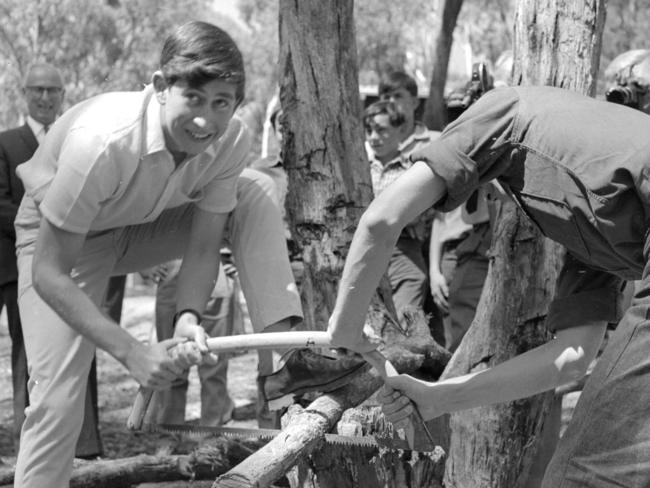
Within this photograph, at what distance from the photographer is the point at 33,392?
427 cm

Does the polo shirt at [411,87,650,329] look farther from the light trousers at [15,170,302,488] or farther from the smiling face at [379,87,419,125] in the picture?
the smiling face at [379,87,419,125]

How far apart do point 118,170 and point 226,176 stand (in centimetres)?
56

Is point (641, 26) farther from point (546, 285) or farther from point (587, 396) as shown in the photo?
point (587, 396)

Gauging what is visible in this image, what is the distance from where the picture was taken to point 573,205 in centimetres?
316

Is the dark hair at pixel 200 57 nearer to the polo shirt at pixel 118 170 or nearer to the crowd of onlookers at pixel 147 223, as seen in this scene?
the crowd of onlookers at pixel 147 223

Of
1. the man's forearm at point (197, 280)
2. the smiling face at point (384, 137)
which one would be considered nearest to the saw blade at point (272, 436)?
the man's forearm at point (197, 280)

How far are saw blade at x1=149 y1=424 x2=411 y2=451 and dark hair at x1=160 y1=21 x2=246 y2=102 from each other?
1445mm

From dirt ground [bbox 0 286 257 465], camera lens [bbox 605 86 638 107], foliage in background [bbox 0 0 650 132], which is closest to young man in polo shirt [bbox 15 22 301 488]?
camera lens [bbox 605 86 638 107]

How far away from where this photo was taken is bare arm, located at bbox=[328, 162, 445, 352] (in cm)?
317

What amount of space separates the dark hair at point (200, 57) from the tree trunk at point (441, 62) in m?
4.84

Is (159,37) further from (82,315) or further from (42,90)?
(82,315)

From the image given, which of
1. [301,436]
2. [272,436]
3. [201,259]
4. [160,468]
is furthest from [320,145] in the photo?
[160,468]

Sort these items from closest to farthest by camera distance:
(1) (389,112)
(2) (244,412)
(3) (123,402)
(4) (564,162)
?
(4) (564,162) < (1) (389,112) < (2) (244,412) < (3) (123,402)

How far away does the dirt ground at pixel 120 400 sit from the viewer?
720cm
